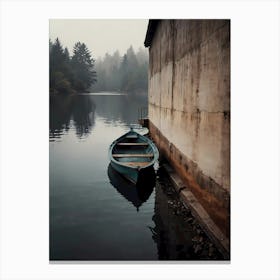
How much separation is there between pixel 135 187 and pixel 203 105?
4.23 meters

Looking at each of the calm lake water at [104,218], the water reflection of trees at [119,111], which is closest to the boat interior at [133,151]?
the calm lake water at [104,218]

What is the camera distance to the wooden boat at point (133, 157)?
29.5 ft

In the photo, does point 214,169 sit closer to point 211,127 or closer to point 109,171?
point 211,127

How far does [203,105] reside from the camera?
601 centimetres

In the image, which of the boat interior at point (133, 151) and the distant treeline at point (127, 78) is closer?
the boat interior at point (133, 151)

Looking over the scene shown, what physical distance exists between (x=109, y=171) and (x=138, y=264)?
22.8 ft

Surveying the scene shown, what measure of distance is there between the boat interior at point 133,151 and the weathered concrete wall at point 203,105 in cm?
141

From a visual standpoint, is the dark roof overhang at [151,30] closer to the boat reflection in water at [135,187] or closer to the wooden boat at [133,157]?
the wooden boat at [133,157]

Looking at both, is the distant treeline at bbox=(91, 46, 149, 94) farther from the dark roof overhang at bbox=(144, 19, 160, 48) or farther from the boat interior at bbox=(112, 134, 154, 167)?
the boat interior at bbox=(112, 134, 154, 167)

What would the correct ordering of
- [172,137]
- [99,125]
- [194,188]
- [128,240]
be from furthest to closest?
[99,125], [172,137], [194,188], [128,240]

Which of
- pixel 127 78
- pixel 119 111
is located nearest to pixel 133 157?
pixel 119 111
